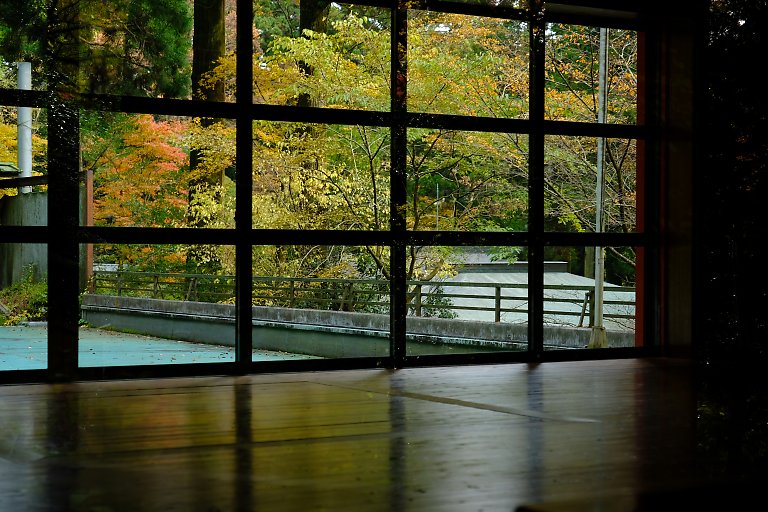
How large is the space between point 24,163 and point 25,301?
0.98 m

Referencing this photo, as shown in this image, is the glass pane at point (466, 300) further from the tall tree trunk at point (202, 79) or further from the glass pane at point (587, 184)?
the tall tree trunk at point (202, 79)

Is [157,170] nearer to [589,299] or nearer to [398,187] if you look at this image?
[398,187]

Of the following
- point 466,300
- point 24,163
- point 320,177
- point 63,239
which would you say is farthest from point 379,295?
point 24,163

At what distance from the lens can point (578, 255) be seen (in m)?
9.46

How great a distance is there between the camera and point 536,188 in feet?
30.0

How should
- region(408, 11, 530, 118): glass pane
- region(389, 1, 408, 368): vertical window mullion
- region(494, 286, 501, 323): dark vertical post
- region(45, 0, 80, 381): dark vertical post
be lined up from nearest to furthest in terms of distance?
region(45, 0, 80, 381): dark vertical post, region(389, 1, 408, 368): vertical window mullion, region(408, 11, 530, 118): glass pane, region(494, 286, 501, 323): dark vertical post

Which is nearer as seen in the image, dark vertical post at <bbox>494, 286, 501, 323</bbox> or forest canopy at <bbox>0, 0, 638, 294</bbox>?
forest canopy at <bbox>0, 0, 638, 294</bbox>

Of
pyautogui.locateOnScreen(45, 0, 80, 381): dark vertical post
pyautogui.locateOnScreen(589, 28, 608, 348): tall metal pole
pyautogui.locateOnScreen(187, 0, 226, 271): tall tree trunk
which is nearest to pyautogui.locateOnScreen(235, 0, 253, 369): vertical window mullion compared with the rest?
pyautogui.locateOnScreen(187, 0, 226, 271): tall tree trunk

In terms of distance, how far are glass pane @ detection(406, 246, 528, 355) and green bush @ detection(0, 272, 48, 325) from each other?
293 cm

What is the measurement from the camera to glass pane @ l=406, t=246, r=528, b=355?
8.63 metres

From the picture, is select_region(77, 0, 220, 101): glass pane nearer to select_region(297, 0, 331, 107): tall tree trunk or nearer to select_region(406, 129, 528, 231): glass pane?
select_region(297, 0, 331, 107): tall tree trunk

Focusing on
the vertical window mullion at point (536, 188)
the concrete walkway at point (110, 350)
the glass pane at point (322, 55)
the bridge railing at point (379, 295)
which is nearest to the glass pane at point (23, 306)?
the concrete walkway at point (110, 350)

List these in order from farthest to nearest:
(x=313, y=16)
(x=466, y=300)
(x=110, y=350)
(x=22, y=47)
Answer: (x=466, y=300) → (x=313, y=16) → (x=110, y=350) → (x=22, y=47)

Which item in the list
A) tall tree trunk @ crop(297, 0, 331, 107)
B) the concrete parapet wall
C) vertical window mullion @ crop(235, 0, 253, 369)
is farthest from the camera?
tall tree trunk @ crop(297, 0, 331, 107)
